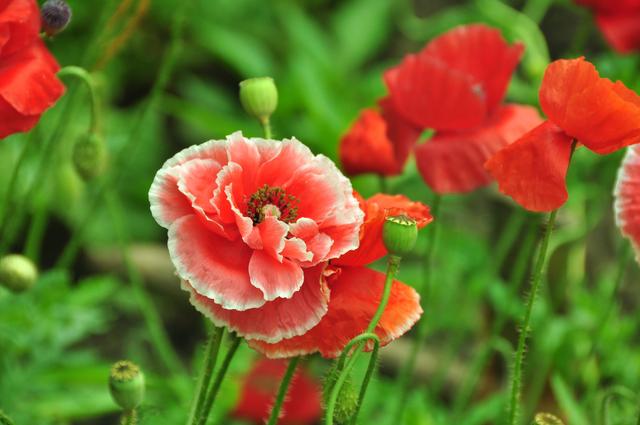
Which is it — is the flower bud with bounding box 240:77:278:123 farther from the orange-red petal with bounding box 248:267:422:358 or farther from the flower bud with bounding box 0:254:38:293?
the flower bud with bounding box 0:254:38:293

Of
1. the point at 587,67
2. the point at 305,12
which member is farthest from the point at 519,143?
the point at 305,12

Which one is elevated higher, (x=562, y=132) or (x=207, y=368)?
(x=562, y=132)

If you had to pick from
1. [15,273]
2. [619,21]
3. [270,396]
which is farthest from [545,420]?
[270,396]

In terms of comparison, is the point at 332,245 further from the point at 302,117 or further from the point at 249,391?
the point at 302,117

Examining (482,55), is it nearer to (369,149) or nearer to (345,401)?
(369,149)

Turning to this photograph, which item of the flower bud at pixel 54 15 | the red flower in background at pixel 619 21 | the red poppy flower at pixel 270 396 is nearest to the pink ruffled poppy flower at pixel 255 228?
the flower bud at pixel 54 15
